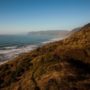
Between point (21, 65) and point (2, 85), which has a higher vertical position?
point (21, 65)

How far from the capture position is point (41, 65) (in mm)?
35188

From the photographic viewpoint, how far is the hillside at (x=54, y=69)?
28.7 m

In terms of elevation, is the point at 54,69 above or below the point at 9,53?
above

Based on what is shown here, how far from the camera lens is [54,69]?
1283 inches

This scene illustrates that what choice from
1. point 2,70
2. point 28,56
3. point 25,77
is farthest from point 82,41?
point 2,70

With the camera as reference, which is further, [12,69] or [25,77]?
[12,69]

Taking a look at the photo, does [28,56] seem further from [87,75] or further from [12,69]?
[87,75]

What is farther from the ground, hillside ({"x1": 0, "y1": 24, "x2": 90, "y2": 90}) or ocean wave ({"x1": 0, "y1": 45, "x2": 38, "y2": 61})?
hillside ({"x1": 0, "y1": 24, "x2": 90, "y2": 90})

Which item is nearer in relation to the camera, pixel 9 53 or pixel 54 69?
pixel 54 69

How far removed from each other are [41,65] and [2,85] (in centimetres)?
782

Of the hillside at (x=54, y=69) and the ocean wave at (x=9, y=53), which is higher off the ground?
the hillside at (x=54, y=69)

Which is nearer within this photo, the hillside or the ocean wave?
the hillside

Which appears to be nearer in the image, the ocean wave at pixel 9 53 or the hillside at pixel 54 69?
the hillside at pixel 54 69

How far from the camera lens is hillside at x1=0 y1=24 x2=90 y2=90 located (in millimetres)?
28694
